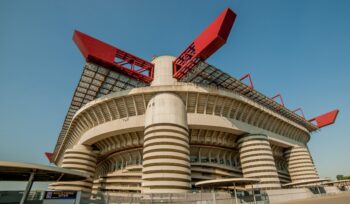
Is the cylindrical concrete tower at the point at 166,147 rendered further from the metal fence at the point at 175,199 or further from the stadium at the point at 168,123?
the metal fence at the point at 175,199

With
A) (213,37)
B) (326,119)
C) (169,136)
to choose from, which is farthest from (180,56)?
(326,119)

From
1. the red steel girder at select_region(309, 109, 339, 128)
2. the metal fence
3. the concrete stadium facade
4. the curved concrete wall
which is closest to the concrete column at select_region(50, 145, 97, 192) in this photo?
the concrete stadium facade

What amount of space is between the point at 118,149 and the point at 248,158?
2134cm

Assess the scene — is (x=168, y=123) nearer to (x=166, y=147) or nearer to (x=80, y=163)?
(x=166, y=147)

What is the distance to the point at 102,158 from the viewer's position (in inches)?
1377

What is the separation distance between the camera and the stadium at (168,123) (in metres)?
23.2

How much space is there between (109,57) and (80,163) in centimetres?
1767

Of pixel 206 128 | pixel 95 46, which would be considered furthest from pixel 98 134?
pixel 206 128

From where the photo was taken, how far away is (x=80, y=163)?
2967 cm

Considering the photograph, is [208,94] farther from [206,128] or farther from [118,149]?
[118,149]

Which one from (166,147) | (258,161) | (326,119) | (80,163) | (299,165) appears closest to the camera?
(166,147)

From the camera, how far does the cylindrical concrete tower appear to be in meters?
21.4

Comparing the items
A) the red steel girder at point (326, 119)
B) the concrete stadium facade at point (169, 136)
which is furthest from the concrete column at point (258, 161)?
the red steel girder at point (326, 119)

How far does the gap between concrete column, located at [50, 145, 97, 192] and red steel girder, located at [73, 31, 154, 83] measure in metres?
15.1
